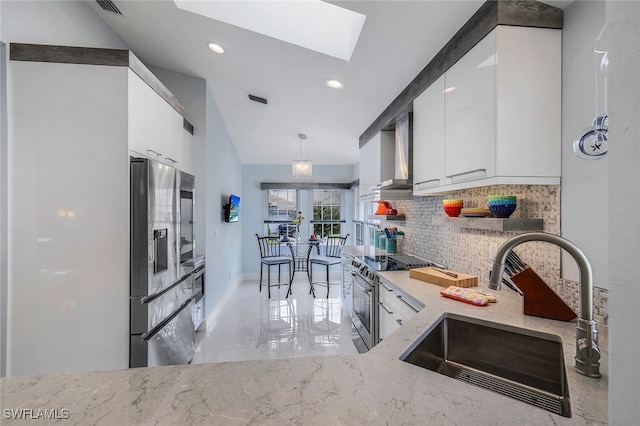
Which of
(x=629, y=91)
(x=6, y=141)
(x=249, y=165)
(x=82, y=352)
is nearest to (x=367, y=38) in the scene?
(x=629, y=91)

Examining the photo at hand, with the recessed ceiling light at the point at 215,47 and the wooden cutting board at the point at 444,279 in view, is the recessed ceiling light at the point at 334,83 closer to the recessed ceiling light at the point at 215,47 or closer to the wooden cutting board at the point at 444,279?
the recessed ceiling light at the point at 215,47

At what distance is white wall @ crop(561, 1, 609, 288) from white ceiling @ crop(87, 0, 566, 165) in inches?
19.1

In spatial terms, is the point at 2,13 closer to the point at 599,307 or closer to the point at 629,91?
the point at 629,91

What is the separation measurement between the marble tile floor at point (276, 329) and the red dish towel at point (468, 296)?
5.08ft

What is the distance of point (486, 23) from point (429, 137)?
720 millimetres

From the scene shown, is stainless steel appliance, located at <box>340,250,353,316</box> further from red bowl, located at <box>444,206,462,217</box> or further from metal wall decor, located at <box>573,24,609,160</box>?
metal wall decor, located at <box>573,24,609,160</box>

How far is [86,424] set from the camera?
0.59 meters

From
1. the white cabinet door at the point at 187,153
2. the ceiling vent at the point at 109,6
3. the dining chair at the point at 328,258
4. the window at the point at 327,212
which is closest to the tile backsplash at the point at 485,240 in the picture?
the dining chair at the point at 328,258

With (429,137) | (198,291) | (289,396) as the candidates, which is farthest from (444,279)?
(198,291)

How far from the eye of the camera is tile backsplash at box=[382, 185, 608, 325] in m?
1.34

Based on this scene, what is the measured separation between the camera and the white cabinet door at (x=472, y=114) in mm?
1373

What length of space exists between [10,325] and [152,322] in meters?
0.79

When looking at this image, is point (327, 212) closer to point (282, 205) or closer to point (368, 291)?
Answer: point (282, 205)

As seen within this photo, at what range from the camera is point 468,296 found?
146 centimetres
